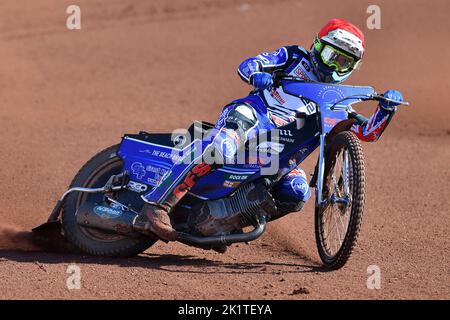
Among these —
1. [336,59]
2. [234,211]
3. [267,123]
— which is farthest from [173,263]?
[336,59]

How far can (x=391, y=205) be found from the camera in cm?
1006

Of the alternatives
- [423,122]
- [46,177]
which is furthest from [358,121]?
[423,122]

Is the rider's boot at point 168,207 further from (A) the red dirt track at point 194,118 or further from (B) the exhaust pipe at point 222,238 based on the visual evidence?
(A) the red dirt track at point 194,118

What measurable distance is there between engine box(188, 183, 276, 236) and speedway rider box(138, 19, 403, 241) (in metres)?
0.22

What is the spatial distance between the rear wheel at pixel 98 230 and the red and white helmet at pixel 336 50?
1832 millimetres

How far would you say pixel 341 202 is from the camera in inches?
285

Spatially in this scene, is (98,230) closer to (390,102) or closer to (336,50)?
(336,50)

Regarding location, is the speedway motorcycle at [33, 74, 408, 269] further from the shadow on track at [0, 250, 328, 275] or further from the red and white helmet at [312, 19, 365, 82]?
the red and white helmet at [312, 19, 365, 82]

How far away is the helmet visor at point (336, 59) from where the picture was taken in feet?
24.9

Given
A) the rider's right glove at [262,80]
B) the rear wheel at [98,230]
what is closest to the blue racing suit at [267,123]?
the rider's right glove at [262,80]

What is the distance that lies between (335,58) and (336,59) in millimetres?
12

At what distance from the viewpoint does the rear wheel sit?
7.81 m

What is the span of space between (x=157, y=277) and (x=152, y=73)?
10.2 metres
